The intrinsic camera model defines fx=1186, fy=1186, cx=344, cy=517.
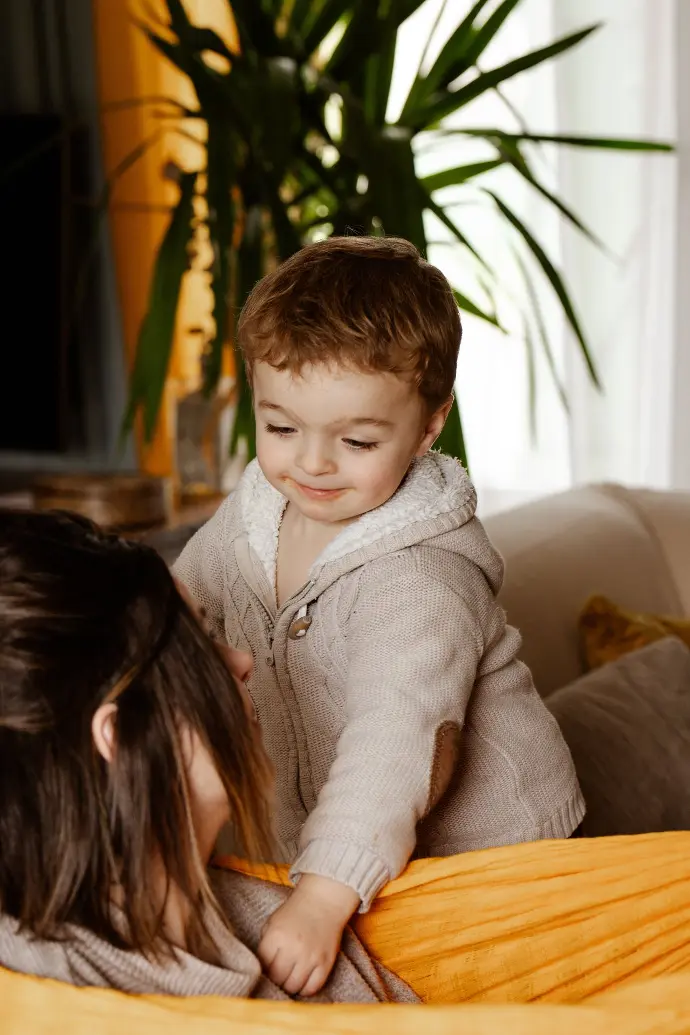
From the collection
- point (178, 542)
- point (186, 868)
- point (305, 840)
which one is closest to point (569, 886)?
point (305, 840)

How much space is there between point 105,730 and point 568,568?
1.26 meters

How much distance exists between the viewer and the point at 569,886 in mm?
800

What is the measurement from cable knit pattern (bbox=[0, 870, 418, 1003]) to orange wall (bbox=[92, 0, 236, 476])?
250cm

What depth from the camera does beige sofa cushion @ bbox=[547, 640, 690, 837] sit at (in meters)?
1.37

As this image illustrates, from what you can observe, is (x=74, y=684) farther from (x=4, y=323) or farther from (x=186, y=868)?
(x=4, y=323)

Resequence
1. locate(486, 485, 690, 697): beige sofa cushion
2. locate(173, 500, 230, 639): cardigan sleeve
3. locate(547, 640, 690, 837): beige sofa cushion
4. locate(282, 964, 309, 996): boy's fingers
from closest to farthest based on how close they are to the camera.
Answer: locate(282, 964, 309, 996): boy's fingers
locate(173, 500, 230, 639): cardigan sleeve
locate(547, 640, 690, 837): beige sofa cushion
locate(486, 485, 690, 697): beige sofa cushion

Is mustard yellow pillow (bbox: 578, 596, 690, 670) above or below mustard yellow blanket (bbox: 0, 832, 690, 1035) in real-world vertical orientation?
below

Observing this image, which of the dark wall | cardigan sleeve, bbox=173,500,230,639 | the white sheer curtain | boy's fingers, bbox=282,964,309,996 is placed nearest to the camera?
boy's fingers, bbox=282,964,309,996

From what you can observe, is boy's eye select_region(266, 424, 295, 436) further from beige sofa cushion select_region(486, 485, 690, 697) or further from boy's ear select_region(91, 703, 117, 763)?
beige sofa cushion select_region(486, 485, 690, 697)

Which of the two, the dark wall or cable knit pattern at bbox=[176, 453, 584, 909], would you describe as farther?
the dark wall

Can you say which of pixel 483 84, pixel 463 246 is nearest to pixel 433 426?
pixel 483 84

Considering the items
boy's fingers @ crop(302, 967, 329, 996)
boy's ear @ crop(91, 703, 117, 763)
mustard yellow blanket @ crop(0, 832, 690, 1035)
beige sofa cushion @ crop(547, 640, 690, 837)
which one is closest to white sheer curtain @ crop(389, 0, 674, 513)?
beige sofa cushion @ crop(547, 640, 690, 837)

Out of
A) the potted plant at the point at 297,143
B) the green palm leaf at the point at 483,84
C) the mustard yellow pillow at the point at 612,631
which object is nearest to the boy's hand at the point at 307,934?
the mustard yellow pillow at the point at 612,631

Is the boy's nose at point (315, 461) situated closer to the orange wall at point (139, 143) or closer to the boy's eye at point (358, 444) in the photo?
the boy's eye at point (358, 444)
